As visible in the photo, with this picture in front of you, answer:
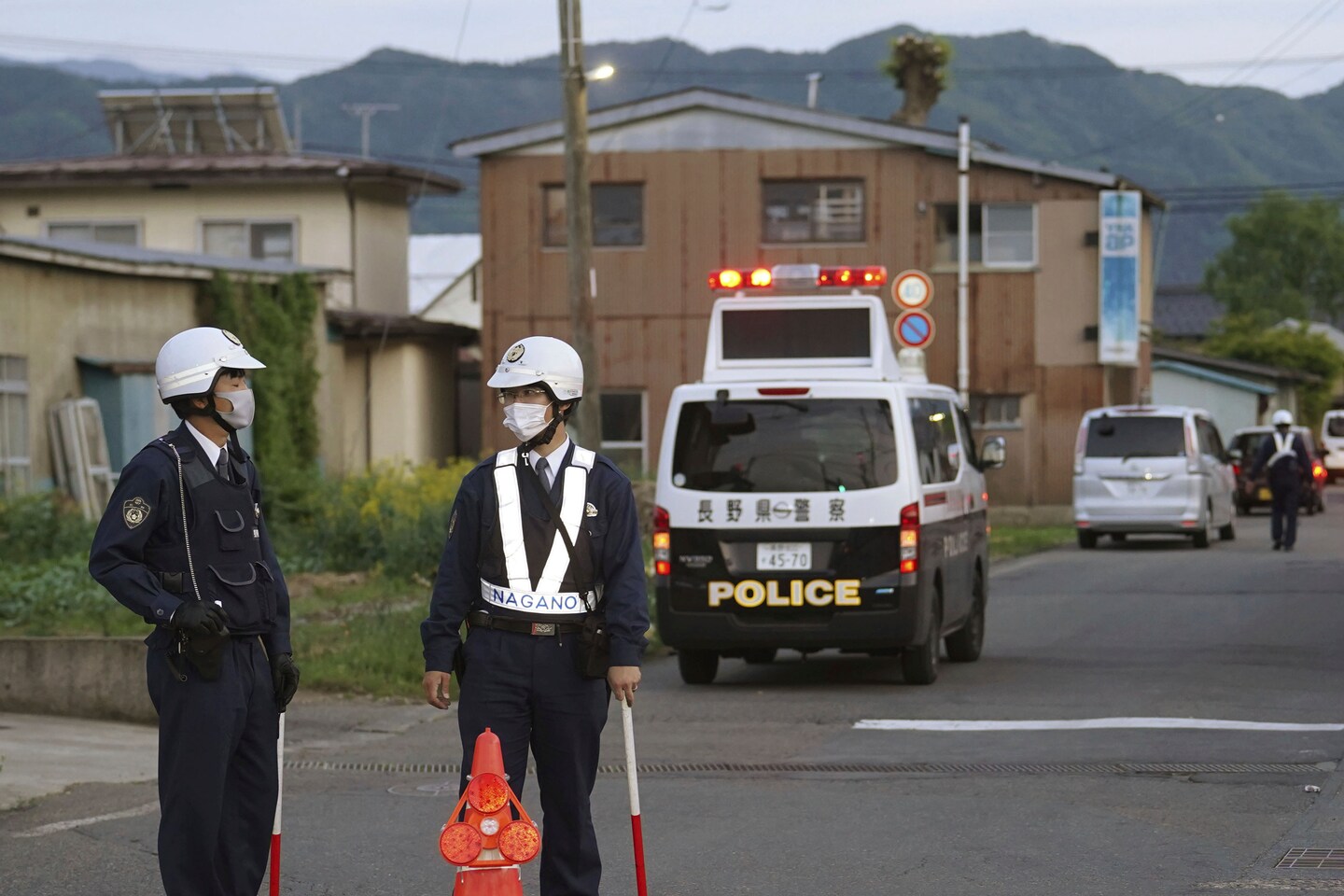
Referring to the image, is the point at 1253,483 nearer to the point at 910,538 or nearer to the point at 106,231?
the point at 106,231

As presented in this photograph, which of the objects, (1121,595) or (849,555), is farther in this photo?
(1121,595)

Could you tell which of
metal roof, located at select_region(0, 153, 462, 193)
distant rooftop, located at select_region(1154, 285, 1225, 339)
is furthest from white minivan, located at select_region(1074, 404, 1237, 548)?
distant rooftop, located at select_region(1154, 285, 1225, 339)

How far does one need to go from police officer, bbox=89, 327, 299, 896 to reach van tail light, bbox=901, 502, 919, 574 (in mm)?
6935

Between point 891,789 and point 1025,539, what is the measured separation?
2104 cm

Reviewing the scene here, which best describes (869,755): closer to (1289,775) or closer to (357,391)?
(1289,775)

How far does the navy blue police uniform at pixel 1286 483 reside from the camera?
2511cm

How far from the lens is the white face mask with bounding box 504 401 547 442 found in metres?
5.89

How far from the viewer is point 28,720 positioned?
11.6 meters

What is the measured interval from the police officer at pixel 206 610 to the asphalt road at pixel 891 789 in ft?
4.64

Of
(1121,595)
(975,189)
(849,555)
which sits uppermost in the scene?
(975,189)

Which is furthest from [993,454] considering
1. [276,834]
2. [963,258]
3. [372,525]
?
[963,258]

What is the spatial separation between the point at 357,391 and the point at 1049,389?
12241mm

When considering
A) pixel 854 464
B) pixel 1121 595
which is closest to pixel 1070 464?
pixel 1121 595

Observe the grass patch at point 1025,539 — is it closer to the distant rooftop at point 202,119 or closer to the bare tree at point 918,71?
the bare tree at point 918,71
